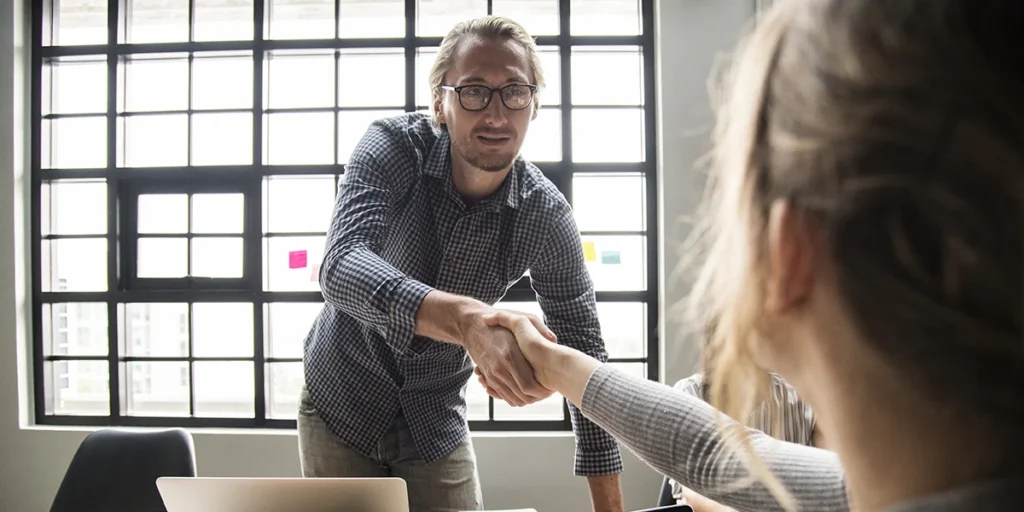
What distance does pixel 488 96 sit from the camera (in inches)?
65.6

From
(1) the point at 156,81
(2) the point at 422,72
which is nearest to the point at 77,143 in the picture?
(1) the point at 156,81

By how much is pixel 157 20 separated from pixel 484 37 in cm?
294

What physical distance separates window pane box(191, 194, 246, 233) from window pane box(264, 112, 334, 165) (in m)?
0.32

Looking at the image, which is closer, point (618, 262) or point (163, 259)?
point (618, 262)

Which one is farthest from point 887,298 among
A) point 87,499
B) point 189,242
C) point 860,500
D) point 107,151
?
point 107,151

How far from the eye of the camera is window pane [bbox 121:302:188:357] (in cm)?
367

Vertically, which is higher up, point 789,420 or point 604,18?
point 604,18

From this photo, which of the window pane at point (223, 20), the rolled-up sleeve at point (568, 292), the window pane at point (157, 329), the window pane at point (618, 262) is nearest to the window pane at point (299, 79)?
the window pane at point (223, 20)

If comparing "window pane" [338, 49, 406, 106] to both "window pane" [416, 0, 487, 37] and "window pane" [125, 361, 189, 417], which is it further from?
"window pane" [125, 361, 189, 417]

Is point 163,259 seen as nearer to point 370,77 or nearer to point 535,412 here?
point 370,77

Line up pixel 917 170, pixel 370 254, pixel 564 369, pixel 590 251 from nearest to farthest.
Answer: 1. pixel 917 170
2. pixel 564 369
3. pixel 370 254
4. pixel 590 251

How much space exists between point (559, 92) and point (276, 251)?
6.15 feet

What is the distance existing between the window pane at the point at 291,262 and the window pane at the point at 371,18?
122 centimetres

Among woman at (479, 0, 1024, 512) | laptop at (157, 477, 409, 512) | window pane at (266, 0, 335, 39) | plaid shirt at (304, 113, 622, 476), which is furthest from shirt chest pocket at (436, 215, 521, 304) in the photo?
window pane at (266, 0, 335, 39)
